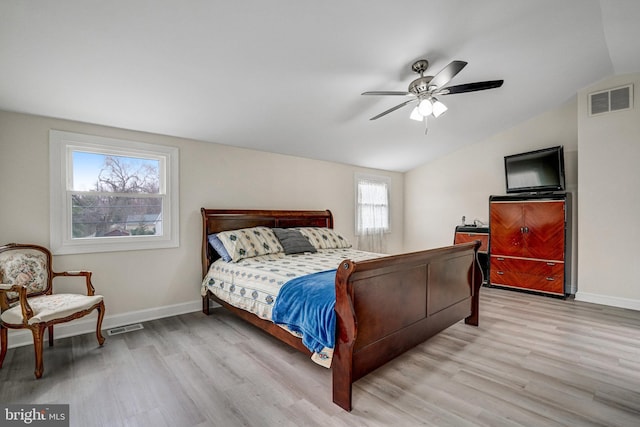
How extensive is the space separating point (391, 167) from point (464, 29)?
3684 mm

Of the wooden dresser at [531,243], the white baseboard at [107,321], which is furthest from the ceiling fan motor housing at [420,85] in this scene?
the white baseboard at [107,321]

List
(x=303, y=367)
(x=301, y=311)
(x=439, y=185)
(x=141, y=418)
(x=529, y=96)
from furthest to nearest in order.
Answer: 1. (x=439, y=185)
2. (x=529, y=96)
3. (x=303, y=367)
4. (x=301, y=311)
5. (x=141, y=418)

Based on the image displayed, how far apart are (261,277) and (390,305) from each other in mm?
1216

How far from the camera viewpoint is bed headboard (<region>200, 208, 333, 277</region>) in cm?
380

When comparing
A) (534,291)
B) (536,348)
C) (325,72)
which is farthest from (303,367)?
(534,291)

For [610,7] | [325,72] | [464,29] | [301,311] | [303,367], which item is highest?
[610,7]

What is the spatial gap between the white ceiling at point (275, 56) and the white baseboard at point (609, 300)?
2946 mm

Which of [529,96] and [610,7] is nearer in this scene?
[610,7]

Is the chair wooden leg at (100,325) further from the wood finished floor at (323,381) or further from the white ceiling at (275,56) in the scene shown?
the white ceiling at (275,56)

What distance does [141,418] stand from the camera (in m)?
1.82

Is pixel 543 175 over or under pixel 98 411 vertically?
over

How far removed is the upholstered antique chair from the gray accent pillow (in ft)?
6.59

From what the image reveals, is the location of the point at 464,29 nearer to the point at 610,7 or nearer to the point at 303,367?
the point at 610,7

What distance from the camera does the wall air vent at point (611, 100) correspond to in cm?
396
